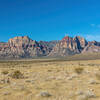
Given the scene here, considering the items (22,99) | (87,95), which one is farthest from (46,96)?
(87,95)

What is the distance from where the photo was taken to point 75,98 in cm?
900

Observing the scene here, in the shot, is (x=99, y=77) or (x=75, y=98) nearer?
(x=75, y=98)

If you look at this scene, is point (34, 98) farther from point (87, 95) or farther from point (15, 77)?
point (15, 77)

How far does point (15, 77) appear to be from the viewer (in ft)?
60.2

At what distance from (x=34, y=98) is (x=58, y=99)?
5.06ft

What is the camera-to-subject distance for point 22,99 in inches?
349

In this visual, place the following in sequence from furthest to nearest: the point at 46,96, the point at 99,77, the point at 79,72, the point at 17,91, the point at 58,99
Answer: the point at 79,72, the point at 99,77, the point at 17,91, the point at 46,96, the point at 58,99

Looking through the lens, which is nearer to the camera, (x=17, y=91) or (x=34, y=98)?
(x=34, y=98)

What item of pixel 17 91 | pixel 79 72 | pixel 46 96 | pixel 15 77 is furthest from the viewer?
pixel 79 72

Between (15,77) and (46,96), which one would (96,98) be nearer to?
(46,96)

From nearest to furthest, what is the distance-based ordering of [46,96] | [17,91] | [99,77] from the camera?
[46,96] < [17,91] < [99,77]

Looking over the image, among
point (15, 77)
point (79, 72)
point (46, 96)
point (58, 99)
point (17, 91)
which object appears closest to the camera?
point (58, 99)

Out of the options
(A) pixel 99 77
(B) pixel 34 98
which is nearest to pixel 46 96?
(B) pixel 34 98

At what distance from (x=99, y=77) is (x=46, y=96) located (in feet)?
28.6
